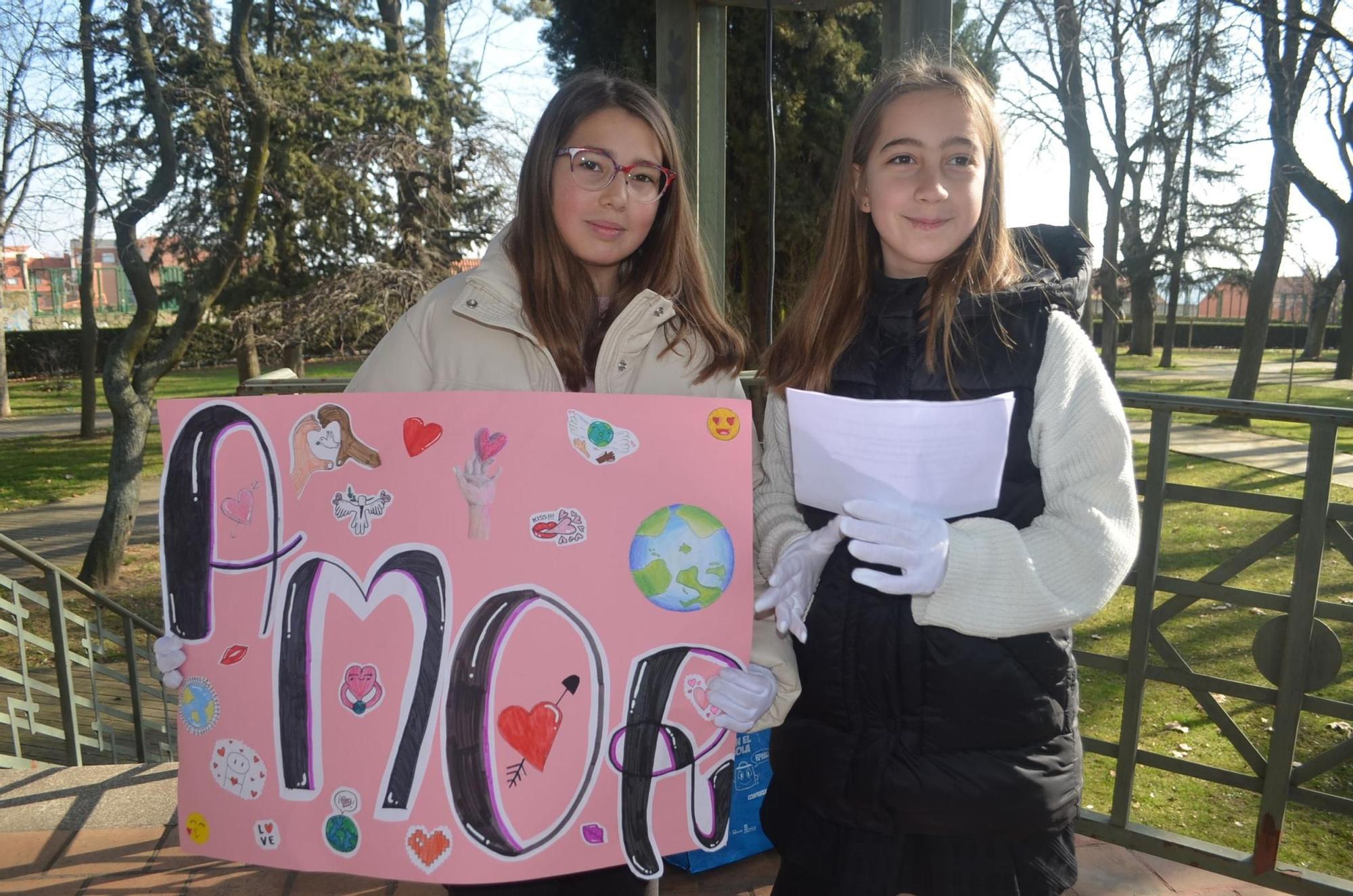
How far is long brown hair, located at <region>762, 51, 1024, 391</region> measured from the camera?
1372 mm

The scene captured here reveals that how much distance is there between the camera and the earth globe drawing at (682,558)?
1299 mm

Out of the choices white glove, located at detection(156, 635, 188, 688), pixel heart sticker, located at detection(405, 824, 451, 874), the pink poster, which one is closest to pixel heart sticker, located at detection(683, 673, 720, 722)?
the pink poster

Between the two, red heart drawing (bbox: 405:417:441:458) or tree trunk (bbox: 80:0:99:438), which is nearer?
red heart drawing (bbox: 405:417:441:458)

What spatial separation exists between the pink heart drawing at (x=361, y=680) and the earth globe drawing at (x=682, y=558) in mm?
374

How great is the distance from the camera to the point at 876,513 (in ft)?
3.94

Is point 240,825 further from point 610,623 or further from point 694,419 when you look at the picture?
point 694,419

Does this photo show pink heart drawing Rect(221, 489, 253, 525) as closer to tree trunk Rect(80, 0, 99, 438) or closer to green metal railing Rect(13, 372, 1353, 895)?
green metal railing Rect(13, 372, 1353, 895)

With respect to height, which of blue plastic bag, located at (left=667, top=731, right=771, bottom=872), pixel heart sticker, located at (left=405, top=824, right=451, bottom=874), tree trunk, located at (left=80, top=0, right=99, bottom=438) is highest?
tree trunk, located at (left=80, top=0, right=99, bottom=438)

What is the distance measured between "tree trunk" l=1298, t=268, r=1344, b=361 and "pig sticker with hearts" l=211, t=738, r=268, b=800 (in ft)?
46.5

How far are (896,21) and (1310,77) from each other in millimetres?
9951

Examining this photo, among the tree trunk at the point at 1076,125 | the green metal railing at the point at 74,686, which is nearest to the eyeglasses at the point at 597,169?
the green metal railing at the point at 74,686

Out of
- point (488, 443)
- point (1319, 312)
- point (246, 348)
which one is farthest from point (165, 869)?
point (1319, 312)

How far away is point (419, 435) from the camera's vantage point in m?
1.32

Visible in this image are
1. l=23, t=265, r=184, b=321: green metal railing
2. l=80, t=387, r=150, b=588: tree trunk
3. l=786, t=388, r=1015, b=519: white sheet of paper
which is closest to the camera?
l=786, t=388, r=1015, b=519: white sheet of paper
